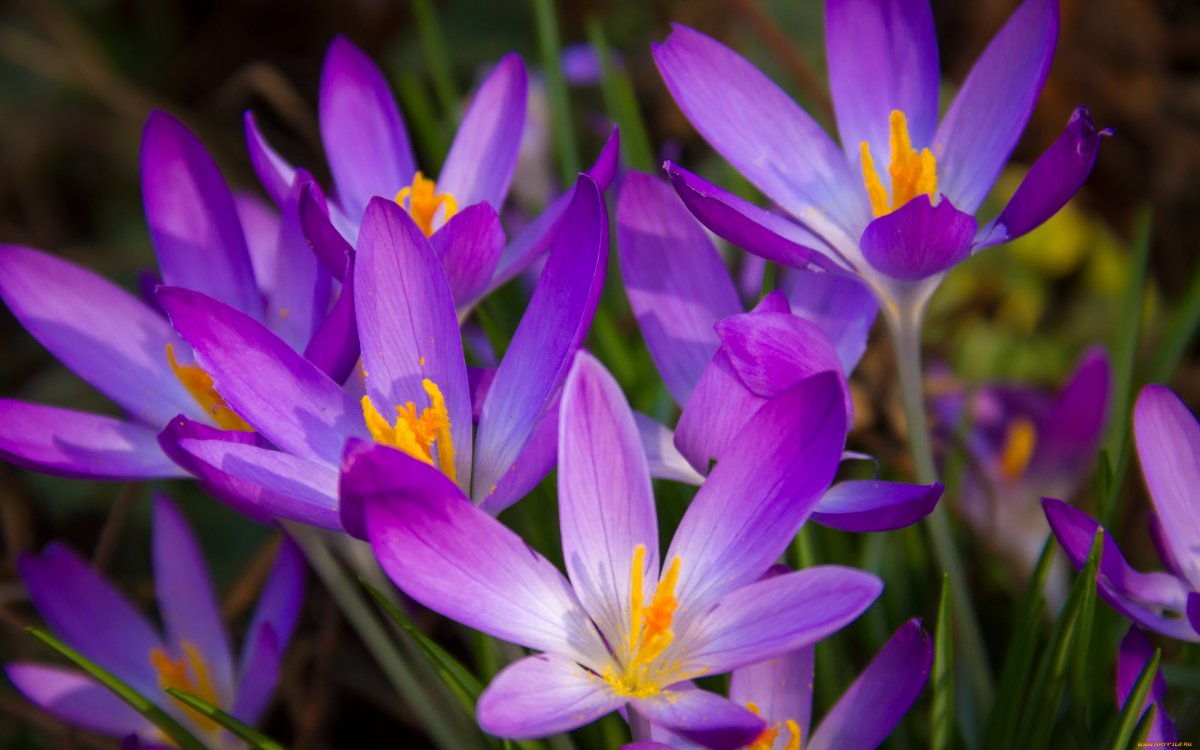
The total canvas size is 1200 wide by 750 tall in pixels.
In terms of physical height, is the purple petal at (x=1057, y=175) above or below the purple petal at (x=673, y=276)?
above

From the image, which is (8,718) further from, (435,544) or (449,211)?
(435,544)

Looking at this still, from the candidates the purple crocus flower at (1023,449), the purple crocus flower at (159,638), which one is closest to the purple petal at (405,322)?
the purple crocus flower at (159,638)

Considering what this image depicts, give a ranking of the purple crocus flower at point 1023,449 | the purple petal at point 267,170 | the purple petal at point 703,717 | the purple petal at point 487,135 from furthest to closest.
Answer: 1. the purple crocus flower at point 1023,449
2. the purple petal at point 487,135
3. the purple petal at point 267,170
4. the purple petal at point 703,717

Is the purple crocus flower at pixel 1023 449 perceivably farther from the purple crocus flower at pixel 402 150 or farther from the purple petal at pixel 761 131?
the purple crocus flower at pixel 402 150

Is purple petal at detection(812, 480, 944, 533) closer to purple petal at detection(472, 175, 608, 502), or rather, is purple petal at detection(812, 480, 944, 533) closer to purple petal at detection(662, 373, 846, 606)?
purple petal at detection(662, 373, 846, 606)

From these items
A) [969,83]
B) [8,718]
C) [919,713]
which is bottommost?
[8,718]

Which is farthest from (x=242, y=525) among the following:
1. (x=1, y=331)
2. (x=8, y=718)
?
(x=1, y=331)
